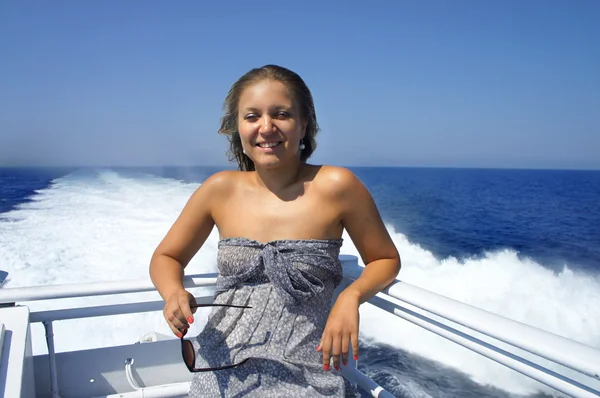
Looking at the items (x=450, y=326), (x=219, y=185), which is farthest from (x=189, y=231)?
(x=450, y=326)

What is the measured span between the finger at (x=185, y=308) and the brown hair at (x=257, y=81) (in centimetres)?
52

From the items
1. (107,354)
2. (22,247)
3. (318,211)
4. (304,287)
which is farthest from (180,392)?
(22,247)

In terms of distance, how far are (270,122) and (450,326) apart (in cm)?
69

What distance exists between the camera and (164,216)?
952 cm

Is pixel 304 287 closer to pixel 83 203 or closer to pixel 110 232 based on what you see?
pixel 110 232

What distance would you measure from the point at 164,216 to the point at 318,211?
860 centimetres

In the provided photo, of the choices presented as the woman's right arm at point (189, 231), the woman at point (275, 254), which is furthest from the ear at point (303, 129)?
the woman's right arm at point (189, 231)

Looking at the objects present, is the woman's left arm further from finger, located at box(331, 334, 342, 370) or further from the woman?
finger, located at box(331, 334, 342, 370)

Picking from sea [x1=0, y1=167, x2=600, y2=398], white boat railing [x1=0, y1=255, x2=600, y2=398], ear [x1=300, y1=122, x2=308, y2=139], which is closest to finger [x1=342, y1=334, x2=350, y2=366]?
white boat railing [x1=0, y1=255, x2=600, y2=398]

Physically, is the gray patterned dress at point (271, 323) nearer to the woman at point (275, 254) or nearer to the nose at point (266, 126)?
the woman at point (275, 254)

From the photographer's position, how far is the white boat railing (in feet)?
2.86

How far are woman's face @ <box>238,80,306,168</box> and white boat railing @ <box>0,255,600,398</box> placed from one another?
0.46m

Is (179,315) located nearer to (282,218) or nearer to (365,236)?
(282,218)

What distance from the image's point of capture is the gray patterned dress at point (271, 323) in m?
→ 1.19
